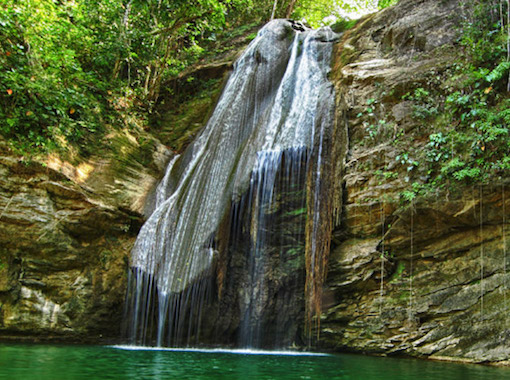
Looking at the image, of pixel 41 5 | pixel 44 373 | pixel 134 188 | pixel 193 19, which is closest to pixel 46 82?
pixel 41 5

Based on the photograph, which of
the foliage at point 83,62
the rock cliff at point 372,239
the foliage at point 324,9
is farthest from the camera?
the foliage at point 324,9

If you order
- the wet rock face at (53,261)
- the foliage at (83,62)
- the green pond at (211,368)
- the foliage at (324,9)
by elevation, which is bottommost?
the green pond at (211,368)

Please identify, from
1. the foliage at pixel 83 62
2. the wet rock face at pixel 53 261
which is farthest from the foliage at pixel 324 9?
the wet rock face at pixel 53 261

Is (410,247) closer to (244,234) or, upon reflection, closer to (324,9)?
(244,234)

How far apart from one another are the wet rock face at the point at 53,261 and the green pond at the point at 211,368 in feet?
7.97

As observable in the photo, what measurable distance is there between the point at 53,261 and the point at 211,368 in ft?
17.5

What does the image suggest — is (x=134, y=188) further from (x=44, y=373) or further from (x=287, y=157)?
(x=44, y=373)

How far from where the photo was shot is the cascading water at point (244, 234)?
8438mm

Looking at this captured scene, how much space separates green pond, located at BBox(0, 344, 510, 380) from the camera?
4430mm

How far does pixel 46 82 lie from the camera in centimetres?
911

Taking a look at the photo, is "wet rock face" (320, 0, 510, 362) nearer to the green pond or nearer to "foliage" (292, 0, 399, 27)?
the green pond

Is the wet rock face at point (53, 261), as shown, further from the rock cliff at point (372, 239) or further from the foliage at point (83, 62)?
the foliage at point (83, 62)

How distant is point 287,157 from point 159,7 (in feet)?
20.8

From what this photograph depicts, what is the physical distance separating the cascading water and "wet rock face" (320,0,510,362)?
2.23 feet
